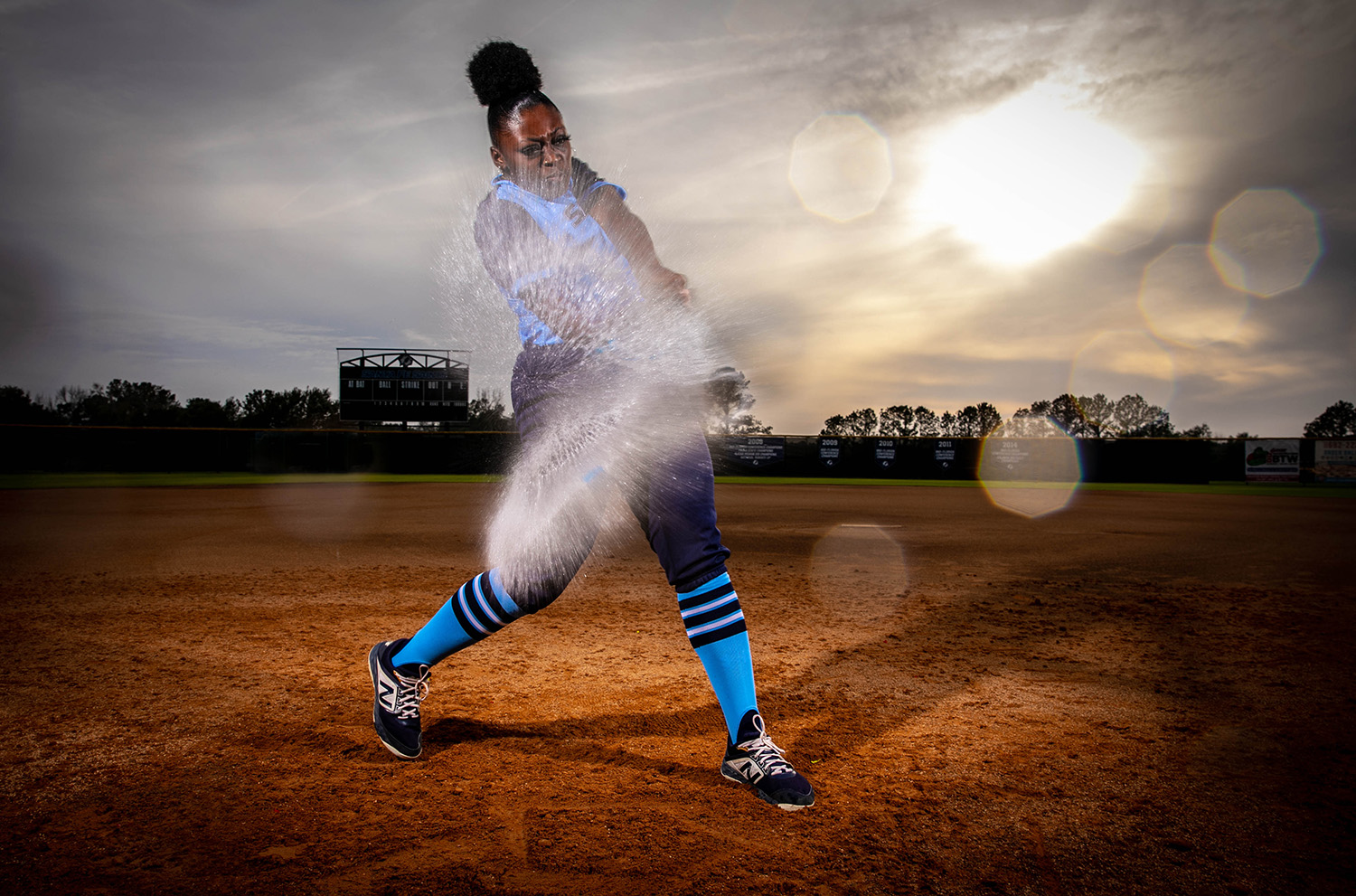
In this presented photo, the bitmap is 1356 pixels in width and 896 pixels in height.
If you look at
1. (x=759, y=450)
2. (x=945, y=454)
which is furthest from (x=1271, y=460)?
(x=759, y=450)

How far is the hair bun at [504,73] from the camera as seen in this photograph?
1859mm

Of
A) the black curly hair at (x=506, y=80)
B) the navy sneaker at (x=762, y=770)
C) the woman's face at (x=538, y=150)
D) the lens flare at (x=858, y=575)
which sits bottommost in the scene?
the lens flare at (x=858, y=575)

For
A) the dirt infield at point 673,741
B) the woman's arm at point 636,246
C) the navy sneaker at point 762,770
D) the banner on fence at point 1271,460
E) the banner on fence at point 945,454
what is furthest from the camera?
the banner on fence at point 945,454

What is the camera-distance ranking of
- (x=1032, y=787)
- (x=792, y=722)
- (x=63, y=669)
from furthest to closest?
(x=63, y=669) → (x=792, y=722) → (x=1032, y=787)

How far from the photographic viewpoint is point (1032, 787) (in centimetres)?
173

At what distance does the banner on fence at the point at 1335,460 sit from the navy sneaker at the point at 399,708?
96.0 feet

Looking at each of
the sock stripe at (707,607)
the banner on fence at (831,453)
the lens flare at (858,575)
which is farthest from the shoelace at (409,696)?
the banner on fence at (831,453)

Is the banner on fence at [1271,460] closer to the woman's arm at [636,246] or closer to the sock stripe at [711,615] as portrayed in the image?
the sock stripe at [711,615]

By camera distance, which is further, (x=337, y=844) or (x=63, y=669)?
(x=63, y=669)

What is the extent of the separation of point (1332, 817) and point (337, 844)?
213cm

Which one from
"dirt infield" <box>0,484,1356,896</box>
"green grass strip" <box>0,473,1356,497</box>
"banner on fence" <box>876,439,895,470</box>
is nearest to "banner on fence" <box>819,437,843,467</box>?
"green grass strip" <box>0,473,1356,497</box>

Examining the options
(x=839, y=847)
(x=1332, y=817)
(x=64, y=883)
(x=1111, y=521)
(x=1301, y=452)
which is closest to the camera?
(x=64, y=883)

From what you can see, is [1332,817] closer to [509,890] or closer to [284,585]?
[509,890]

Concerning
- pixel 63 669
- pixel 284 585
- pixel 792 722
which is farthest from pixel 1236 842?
pixel 284 585
